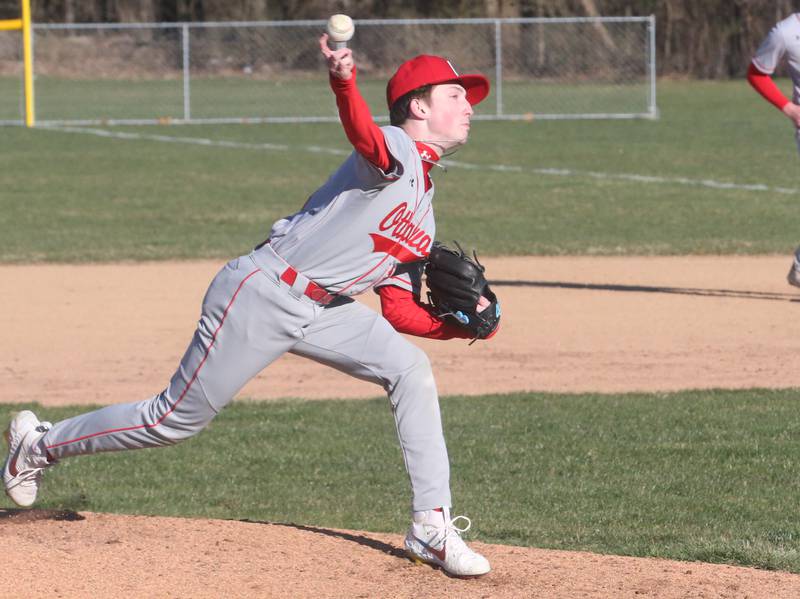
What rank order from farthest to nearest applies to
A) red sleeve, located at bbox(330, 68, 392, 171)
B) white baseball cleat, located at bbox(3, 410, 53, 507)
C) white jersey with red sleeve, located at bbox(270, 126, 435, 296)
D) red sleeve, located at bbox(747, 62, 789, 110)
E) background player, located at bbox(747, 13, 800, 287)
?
red sleeve, located at bbox(747, 62, 789, 110) → background player, located at bbox(747, 13, 800, 287) → white baseball cleat, located at bbox(3, 410, 53, 507) → white jersey with red sleeve, located at bbox(270, 126, 435, 296) → red sleeve, located at bbox(330, 68, 392, 171)

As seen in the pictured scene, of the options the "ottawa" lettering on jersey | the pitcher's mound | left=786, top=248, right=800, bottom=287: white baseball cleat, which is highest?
the "ottawa" lettering on jersey

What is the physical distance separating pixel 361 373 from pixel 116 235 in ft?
33.9

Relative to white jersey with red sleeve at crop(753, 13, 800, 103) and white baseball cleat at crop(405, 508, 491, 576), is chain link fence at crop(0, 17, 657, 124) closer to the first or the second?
white jersey with red sleeve at crop(753, 13, 800, 103)

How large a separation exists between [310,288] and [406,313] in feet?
1.36

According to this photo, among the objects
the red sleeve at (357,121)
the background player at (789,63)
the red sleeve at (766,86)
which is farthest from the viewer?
the red sleeve at (766,86)

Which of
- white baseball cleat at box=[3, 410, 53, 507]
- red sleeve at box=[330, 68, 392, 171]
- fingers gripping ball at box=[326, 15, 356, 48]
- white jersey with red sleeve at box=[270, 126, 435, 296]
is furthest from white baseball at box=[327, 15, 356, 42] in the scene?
white baseball cleat at box=[3, 410, 53, 507]

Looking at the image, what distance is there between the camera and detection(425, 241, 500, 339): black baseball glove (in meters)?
4.81

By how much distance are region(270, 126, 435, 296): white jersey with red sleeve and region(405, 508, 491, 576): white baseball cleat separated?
79 cm

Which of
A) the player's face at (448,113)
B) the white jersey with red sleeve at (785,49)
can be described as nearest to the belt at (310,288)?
the player's face at (448,113)

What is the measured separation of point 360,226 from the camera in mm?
4469

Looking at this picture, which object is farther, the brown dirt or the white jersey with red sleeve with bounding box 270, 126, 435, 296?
the brown dirt

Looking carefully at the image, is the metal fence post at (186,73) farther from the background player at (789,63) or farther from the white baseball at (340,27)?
the white baseball at (340,27)

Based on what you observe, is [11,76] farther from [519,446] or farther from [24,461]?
[24,461]

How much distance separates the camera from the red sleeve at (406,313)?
190 inches
